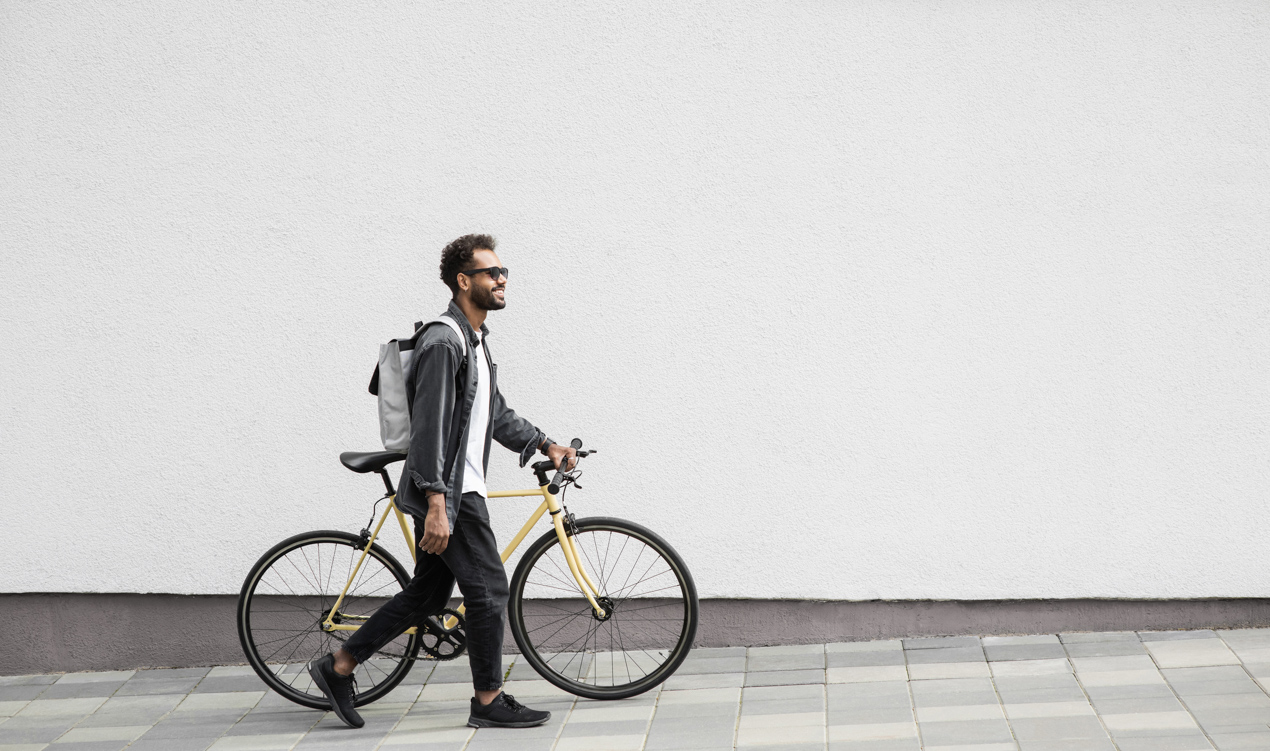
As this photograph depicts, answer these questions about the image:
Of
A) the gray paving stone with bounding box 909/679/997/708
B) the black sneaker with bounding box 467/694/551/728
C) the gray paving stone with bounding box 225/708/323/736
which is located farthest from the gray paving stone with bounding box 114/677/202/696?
the gray paving stone with bounding box 909/679/997/708

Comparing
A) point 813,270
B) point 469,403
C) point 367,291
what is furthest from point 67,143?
point 813,270

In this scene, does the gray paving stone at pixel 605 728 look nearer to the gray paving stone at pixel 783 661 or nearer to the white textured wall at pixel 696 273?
the gray paving stone at pixel 783 661

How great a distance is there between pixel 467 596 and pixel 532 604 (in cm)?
89

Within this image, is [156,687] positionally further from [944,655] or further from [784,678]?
[944,655]

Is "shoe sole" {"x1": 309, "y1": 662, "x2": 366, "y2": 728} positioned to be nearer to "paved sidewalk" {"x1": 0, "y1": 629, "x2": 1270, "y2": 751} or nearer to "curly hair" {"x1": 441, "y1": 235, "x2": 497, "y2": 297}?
"paved sidewalk" {"x1": 0, "y1": 629, "x2": 1270, "y2": 751}

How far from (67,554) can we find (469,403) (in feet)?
8.35

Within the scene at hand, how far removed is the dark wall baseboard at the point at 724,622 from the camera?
5.18 meters

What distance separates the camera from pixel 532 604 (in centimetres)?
530

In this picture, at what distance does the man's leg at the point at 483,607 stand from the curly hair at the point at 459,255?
85 cm

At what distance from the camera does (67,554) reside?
18.2 ft

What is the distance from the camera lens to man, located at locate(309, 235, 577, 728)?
4.27m

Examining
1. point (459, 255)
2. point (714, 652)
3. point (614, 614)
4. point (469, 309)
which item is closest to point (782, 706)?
point (714, 652)

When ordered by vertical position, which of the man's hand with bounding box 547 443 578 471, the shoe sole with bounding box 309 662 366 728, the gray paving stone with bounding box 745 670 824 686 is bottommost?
the gray paving stone with bounding box 745 670 824 686

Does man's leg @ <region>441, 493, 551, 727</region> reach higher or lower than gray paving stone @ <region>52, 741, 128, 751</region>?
higher
